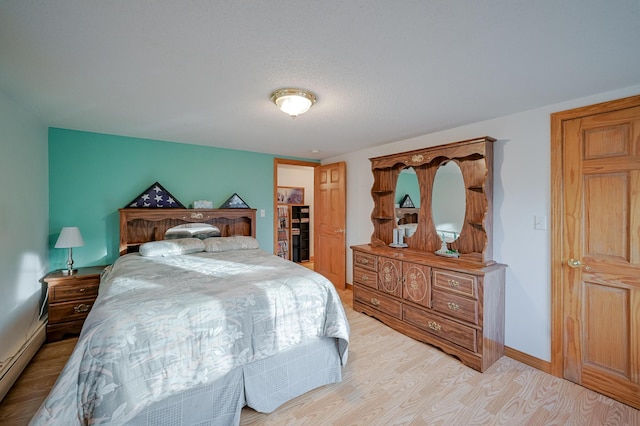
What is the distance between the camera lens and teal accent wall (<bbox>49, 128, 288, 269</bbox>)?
124 inches

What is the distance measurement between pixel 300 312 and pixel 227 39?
183cm

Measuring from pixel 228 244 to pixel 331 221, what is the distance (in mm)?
1903

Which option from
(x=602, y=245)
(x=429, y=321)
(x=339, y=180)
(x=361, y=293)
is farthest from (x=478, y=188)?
(x=339, y=180)

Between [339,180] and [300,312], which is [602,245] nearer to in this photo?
[300,312]

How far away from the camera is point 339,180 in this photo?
4.56 m

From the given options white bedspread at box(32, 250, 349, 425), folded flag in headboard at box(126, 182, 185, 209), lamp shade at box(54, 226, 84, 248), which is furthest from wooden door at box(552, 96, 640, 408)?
lamp shade at box(54, 226, 84, 248)

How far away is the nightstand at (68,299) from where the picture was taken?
2783 mm

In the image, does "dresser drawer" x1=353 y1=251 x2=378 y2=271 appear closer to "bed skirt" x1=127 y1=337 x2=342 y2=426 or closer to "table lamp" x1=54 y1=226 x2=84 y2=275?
"bed skirt" x1=127 y1=337 x2=342 y2=426

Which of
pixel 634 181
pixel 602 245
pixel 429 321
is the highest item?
pixel 634 181

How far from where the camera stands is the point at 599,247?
215cm

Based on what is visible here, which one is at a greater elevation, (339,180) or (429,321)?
(339,180)

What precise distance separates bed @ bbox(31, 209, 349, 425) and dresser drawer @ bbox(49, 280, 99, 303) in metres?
0.72

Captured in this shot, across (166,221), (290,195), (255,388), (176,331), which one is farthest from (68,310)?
(290,195)

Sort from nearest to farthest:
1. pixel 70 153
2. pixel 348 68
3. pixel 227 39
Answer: pixel 227 39, pixel 348 68, pixel 70 153
